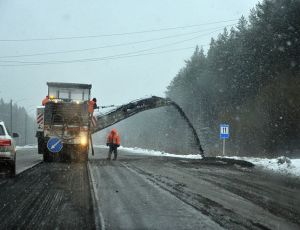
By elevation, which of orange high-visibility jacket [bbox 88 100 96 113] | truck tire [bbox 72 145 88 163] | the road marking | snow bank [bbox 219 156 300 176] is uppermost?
orange high-visibility jacket [bbox 88 100 96 113]

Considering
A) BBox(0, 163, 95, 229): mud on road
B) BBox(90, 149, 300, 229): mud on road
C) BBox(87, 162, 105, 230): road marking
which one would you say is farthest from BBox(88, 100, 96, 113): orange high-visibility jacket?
BBox(87, 162, 105, 230): road marking

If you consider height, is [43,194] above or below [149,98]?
below

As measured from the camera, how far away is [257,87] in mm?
51750

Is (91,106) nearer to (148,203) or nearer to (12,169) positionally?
(12,169)

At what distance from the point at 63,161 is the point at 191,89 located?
61797 millimetres

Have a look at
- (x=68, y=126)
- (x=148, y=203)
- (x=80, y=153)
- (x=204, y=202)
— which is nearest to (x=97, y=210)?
(x=148, y=203)

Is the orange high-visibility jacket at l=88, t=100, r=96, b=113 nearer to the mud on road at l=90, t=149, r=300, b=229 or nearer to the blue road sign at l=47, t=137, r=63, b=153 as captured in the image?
the blue road sign at l=47, t=137, r=63, b=153

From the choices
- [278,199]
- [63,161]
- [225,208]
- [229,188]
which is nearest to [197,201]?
[225,208]

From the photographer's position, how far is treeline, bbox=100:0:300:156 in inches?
1705

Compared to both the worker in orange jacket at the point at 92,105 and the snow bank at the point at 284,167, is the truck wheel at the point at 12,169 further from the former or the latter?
the worker in orange jacket at the point at 92,105

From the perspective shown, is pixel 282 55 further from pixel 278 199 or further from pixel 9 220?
pixel 9 220

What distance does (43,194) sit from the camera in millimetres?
11266

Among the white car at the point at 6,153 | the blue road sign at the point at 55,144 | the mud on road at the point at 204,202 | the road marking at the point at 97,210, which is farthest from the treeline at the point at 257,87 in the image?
the road marking at the point at 97,210

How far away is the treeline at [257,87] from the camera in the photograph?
43312 mm
